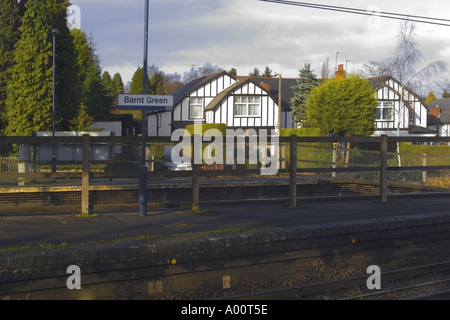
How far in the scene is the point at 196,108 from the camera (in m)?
49.7

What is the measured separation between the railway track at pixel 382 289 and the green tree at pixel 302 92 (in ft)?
131

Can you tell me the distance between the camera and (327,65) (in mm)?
80062

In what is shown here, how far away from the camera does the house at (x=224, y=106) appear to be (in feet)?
159

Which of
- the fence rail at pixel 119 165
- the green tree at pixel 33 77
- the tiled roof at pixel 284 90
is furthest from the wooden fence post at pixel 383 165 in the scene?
the tiled roof at pixel 284 90

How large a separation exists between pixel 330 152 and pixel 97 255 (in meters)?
12.2

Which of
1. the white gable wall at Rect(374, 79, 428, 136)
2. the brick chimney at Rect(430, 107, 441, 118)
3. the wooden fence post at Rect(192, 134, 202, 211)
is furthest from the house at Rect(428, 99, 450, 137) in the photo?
the wooden fence post at Rect(192, 134, 202, 211)

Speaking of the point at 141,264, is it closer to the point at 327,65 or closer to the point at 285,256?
the point at 285,256

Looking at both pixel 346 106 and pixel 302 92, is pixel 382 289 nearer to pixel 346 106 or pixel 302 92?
pixel 346 106

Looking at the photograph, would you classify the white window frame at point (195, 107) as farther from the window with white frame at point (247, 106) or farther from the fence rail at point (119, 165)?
the fence rail at point (119, 165)

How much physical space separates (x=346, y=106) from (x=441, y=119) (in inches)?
1386

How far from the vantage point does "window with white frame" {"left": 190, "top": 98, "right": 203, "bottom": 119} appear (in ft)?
163

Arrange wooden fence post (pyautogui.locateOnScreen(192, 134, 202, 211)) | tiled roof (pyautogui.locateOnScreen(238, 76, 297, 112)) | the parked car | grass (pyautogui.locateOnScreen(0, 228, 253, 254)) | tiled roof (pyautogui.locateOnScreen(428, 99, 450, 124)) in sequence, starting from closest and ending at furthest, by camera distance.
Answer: grass (pyautogui.locateOnScreen(0, 228, 253, 254)) → wooden fence post (pyautogui.locateOnScreen(192, 134, 202, 211)) → the parked car → tiled roof (pyautogui.locateOnScreen(238, 76, 297, 112)) → tiled roof (pyautogui.locateOnScreen(428, 99, 450, 124))

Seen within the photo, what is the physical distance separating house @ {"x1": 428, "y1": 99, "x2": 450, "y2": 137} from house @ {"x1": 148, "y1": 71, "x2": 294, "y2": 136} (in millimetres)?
21542

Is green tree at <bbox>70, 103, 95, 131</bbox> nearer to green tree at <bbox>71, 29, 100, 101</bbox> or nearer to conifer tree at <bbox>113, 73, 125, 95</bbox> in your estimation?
green tree at <bbox>71, 29, 100, 101</bbox>
